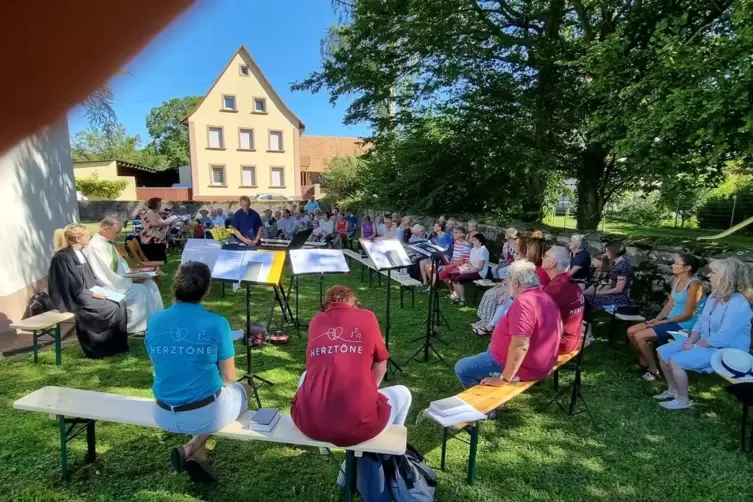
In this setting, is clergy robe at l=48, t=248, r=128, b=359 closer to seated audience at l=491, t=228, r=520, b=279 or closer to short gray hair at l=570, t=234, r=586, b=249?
seated audience at l=491, t=228, r=520, b=279

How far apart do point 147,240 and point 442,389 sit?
7.09 m

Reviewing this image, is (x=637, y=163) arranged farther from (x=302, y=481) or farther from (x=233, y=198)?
(x=233, y=198)

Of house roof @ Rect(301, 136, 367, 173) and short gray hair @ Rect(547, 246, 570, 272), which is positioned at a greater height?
house roof @ Rect(301, 136, 367, 173)

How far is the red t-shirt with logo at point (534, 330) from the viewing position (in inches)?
124

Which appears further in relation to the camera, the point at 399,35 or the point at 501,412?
the point at 399,35

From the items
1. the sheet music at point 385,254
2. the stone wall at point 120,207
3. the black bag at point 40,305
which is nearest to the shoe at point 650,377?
the sheet music at point 385,254

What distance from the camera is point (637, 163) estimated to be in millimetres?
7562

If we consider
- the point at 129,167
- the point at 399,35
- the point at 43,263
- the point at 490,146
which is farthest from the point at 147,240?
the point at 129,167

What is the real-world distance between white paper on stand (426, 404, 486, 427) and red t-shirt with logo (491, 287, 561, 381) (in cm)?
70

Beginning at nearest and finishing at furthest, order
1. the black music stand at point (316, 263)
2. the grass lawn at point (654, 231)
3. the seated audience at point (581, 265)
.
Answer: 1. the black music stand at point (316, 263)
2. the seated audience at point (581, 265)
3. the grass lawn at point (654, 231)

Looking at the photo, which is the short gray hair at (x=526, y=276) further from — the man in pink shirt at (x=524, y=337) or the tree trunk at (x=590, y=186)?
the tree trunk at (x=590, y=186)

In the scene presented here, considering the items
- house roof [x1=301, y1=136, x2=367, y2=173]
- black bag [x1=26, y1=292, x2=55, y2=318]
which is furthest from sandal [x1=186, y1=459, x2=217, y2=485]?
house roof [x1=301, y1=136, x2=367, y2=173]

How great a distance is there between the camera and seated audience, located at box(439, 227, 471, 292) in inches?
285

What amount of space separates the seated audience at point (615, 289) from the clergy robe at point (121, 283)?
5.40 metres
